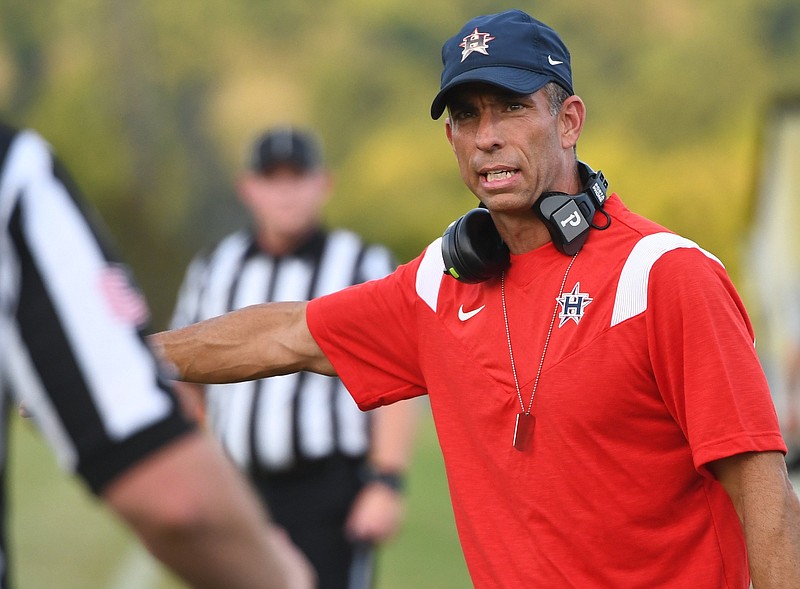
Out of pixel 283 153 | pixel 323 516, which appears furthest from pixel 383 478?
pixel 283 153

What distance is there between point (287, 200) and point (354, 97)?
34.0m

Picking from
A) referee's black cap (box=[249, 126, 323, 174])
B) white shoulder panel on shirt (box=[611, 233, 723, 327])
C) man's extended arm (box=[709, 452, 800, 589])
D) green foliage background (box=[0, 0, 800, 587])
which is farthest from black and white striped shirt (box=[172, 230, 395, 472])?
green foliage background (box=[0, 0, 800, 587])

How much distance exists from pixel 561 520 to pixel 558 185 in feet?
2.31

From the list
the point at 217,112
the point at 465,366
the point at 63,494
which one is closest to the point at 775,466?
the point at 465,366

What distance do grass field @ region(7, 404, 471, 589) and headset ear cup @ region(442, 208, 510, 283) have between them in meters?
4.93

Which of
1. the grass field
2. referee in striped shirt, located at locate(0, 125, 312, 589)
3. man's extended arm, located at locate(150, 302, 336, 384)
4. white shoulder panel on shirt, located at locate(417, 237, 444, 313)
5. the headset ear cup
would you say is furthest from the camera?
the grass field

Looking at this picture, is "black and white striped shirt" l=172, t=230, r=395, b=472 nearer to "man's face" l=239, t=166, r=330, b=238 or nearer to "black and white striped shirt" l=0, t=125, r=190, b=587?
"man's face" l=239, t=166, r=330, b=238

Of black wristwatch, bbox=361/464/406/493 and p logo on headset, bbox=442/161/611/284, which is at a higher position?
p logo on headset, bbox=442/161/611/284

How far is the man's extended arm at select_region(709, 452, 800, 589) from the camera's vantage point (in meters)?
2.52

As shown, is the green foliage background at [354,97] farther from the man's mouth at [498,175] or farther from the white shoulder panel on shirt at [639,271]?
the white shoulder panel on shirt at [639,271]

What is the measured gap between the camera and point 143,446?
64.5 inches

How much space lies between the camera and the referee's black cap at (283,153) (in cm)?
612

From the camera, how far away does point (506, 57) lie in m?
2.93

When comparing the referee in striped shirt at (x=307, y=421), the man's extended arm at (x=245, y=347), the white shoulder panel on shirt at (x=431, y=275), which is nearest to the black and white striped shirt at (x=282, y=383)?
the referee in striped shirt at (x=307, y=421)
